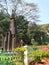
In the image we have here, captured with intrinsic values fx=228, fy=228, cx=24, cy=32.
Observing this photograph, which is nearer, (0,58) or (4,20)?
(0,58)

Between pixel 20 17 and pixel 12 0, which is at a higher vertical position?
pixel 12 0

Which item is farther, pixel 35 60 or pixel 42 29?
pixel 42 29

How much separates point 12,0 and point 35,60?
98.2ft

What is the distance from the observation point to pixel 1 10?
130 ft

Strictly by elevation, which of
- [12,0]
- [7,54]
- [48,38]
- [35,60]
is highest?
[12,0]

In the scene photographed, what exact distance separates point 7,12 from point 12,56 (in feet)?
106

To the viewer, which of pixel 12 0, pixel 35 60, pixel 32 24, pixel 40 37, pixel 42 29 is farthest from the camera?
pixel 42 29

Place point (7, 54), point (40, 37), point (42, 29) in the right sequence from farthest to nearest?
1. point (42, 29)
2. point (40, 37)
3. point (7, 54)

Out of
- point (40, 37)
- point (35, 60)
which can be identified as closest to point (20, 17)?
point (40, 37)

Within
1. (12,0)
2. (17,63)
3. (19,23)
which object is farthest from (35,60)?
(19,23)

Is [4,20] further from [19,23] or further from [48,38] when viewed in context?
[48,38]

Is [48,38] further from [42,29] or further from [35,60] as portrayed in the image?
[35,60]

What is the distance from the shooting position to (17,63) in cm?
715

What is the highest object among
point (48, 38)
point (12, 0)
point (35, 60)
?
point (12, 0)
